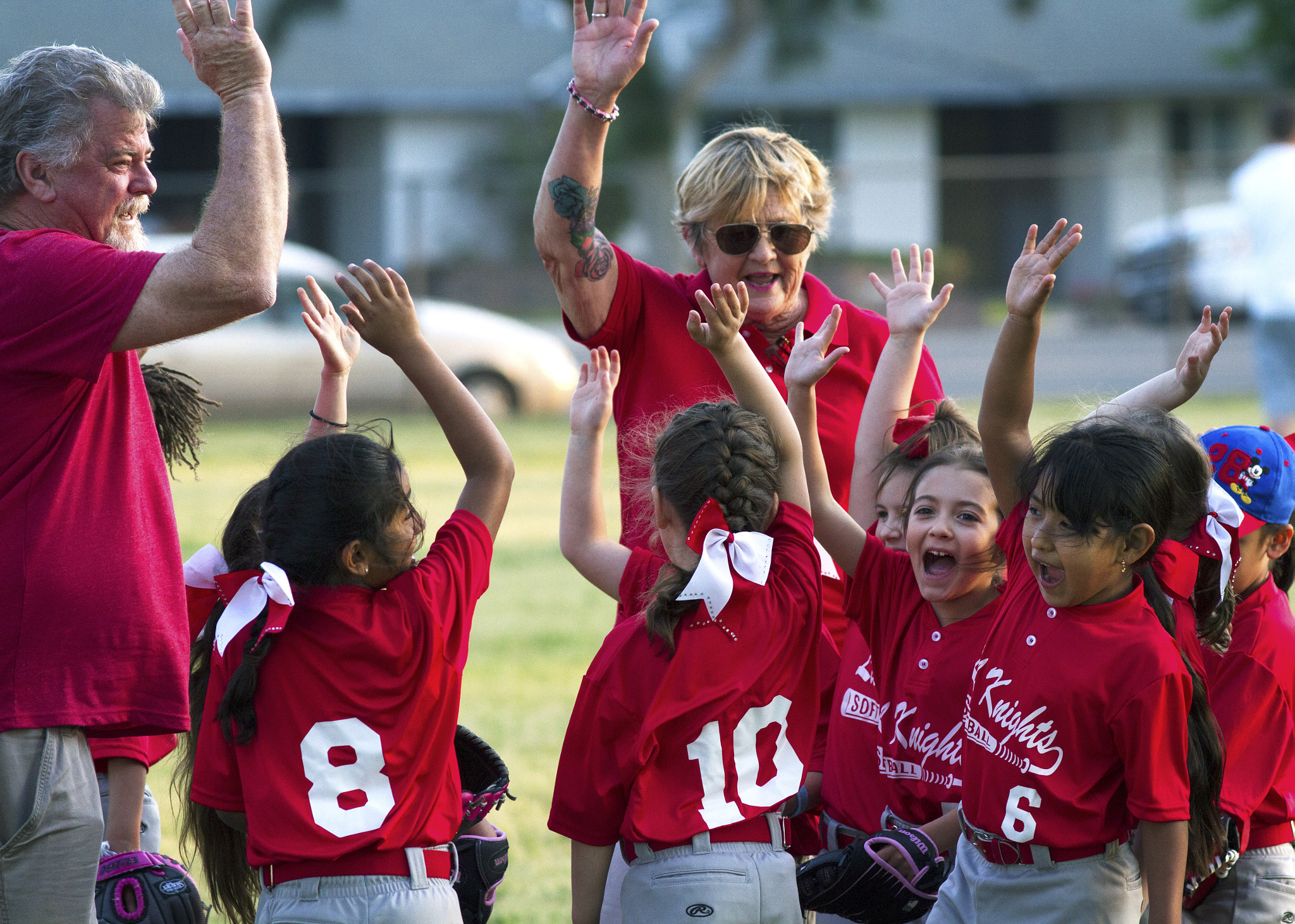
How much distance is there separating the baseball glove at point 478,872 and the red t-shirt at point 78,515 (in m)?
0.72

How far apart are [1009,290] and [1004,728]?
88cm

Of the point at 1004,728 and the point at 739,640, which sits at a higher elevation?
the point at 739,640

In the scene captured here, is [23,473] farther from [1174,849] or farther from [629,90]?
[629,90]

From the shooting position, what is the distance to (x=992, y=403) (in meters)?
2.91

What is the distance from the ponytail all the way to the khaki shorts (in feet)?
6.69

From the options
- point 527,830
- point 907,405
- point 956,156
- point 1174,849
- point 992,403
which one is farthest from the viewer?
point 956,156

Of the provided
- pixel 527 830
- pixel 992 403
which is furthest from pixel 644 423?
pixel 527 830

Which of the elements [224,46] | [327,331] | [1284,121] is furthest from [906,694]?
[1284,121]

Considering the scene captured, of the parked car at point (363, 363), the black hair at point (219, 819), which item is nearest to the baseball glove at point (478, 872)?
the black hair at point (219, 819)

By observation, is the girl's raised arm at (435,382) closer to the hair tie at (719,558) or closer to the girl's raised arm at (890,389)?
the hair tie at (719,558)

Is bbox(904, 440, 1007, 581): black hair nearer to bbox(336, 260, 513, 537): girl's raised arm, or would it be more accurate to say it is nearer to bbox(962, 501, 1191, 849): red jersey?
bbox(962, 501, 1191, 849): red jersey

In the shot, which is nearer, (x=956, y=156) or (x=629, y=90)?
(x=629, y=90)

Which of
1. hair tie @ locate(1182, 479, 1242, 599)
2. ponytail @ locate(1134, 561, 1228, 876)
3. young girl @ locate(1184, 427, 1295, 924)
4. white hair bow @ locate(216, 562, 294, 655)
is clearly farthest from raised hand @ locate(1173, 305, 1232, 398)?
white hair bow @ locate(216, 562, 294, 655)

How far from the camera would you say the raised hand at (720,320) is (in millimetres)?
2885
